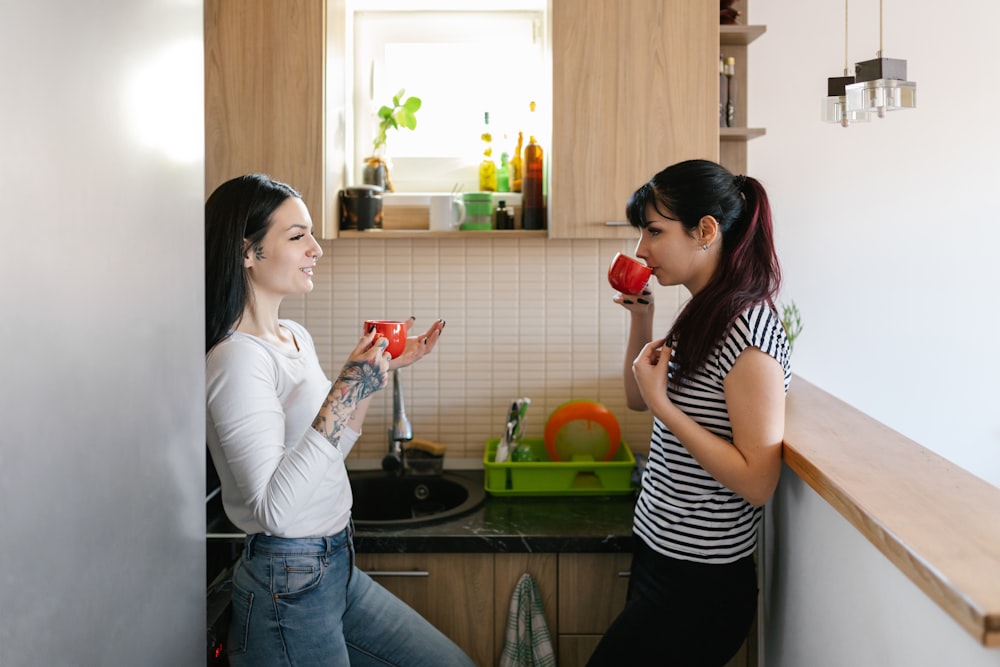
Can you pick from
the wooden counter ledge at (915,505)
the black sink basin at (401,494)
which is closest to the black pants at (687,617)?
the wooden counter ledge at (915,505)

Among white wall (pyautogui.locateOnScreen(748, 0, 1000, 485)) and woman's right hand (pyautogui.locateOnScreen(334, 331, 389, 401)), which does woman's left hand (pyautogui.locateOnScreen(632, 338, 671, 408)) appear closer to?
woman's right hand (pyautogui.locateOnScreen(334, 331, 389, 401))

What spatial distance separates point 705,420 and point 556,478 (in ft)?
2.89

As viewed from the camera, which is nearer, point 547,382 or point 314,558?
point 314,558

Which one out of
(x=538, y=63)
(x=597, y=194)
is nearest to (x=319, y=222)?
(x=597, y=194)

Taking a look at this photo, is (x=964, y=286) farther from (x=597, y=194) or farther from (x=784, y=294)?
(x=597, y=194)

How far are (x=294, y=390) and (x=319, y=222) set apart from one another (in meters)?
0.74

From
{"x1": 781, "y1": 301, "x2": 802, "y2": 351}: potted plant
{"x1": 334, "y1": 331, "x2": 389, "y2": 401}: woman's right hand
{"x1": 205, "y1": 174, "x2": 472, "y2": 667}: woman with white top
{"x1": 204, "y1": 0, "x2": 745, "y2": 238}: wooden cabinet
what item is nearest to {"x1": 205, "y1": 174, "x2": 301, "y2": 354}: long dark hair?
{"x1": 205, "y1": 174, "x2": 472, "y2": 667}: woman with white top

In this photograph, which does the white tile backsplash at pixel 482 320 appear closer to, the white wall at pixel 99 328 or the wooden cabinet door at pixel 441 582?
the wooden cabinet door at pixel 441 582

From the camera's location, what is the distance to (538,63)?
2.72 m

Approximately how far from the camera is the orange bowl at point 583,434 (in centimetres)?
247

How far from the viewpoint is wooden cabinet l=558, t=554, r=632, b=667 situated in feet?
6.86

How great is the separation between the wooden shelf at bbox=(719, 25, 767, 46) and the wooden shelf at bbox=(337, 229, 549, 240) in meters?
0.72

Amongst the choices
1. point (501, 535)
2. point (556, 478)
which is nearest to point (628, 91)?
point (556, 478)

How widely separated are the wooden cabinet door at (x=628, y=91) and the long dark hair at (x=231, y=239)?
2.79ft
